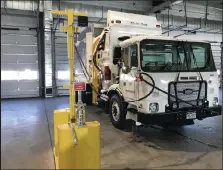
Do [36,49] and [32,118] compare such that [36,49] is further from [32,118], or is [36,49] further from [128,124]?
[128,124]

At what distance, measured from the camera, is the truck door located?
16.3 feet

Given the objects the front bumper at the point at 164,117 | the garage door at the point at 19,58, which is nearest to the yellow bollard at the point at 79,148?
the front bumper at the point at 164,117

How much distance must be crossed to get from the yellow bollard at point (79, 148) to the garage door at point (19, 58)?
9.57m

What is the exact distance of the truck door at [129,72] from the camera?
16.3 ft

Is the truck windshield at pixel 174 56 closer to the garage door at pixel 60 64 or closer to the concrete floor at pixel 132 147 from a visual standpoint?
the concrete floor at pixel 132 147

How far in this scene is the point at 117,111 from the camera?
18.6 ft

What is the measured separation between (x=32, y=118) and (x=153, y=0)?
923 centimetres

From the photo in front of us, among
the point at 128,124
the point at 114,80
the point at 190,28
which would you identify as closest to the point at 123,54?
the point at 114,80

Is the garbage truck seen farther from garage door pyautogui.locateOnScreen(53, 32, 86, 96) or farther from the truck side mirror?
garage door pyautogui.locateOnScreen(53, 32, 86, 96)

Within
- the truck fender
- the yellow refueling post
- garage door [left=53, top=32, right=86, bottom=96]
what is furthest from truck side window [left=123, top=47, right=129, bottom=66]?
garage door [left=53, top=32, right=86, bottom=96]

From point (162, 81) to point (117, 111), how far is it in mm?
1564

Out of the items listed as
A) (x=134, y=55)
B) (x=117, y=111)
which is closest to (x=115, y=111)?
(x=117, y=111)

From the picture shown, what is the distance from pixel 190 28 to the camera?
15148 millimetres

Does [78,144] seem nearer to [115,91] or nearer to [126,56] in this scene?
[126,56]
